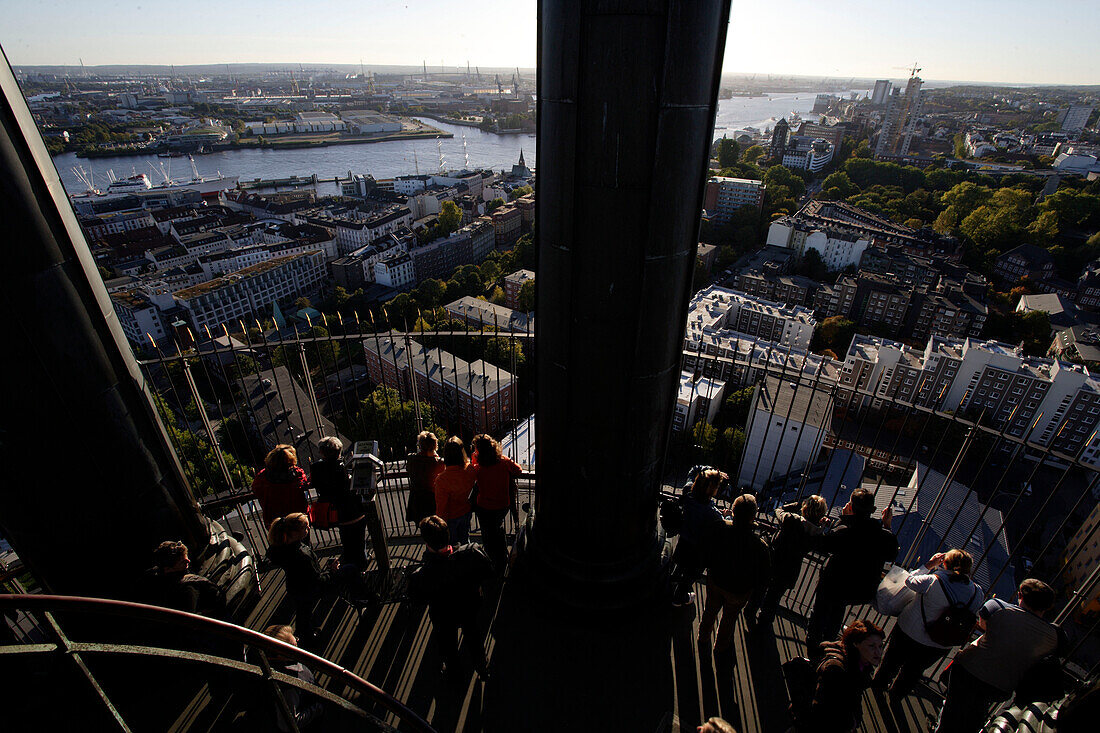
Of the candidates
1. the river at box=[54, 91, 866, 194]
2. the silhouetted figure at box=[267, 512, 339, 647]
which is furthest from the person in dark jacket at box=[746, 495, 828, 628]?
the river at box=[54, 91, 866, 194]

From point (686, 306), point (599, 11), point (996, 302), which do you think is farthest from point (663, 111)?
point (996, 302)

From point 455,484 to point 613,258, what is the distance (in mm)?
1871

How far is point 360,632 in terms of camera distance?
3539 millimetres

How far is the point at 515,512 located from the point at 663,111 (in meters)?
3.21

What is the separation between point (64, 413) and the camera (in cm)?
265

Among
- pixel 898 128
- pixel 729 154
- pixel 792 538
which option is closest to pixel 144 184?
pixel 729 154

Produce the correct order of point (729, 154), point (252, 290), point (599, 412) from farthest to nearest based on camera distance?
point (729, 154)
point (252, 290)
point (599, 412)

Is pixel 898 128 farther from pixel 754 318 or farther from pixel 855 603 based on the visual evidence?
pixel 855 603

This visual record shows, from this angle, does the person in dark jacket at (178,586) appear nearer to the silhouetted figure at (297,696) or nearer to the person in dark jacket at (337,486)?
the silhouetted figure at (297,696)

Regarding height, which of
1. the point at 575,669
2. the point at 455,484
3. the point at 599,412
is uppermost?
the point at 599,412

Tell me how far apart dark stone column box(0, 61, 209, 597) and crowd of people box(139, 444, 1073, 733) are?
0.42 metres

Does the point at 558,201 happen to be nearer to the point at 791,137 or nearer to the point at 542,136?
the point at 542,136

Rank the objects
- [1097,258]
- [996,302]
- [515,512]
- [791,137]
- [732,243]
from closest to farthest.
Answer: [515,512], [996,302], [1097,258], [732,243], [791,137]

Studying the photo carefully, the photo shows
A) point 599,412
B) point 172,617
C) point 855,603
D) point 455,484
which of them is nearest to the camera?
point 172,617
